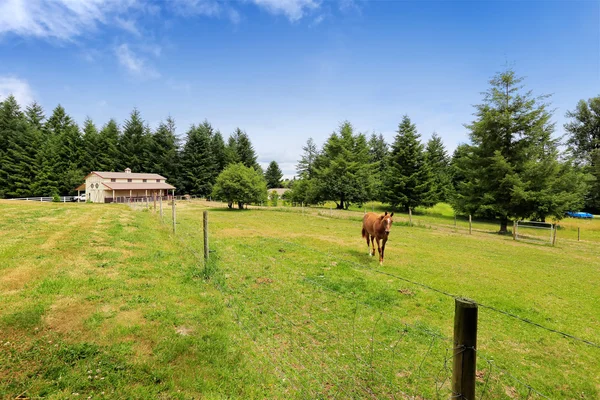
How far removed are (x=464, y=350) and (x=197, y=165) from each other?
213 ft

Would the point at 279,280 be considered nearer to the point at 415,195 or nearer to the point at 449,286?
the point at 449,286

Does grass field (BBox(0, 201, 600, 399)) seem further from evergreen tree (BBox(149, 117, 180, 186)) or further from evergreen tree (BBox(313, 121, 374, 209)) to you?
evergreen tree (BBox(149, 117, 180, 186))

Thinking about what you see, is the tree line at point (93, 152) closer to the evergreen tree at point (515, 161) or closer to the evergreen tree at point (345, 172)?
the evergreen tree at point (345, 172)

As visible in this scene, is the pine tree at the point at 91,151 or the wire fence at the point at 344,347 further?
the pine tree at the point at 91,151

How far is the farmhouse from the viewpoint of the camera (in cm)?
4812

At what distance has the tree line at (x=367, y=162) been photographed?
2522cm

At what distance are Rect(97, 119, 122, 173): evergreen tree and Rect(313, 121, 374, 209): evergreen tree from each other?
145 feet

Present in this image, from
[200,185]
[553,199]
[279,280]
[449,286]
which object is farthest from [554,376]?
[200,185]

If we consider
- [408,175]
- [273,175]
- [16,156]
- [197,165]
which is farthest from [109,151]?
[408,175]

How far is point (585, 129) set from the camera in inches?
1876

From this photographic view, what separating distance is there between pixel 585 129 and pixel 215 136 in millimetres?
72418

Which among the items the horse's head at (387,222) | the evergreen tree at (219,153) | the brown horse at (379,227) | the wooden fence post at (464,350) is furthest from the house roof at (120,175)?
the wooden fence post at (464,350)

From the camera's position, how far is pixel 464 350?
207 centimetres

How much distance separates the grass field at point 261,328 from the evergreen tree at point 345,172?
111ft
